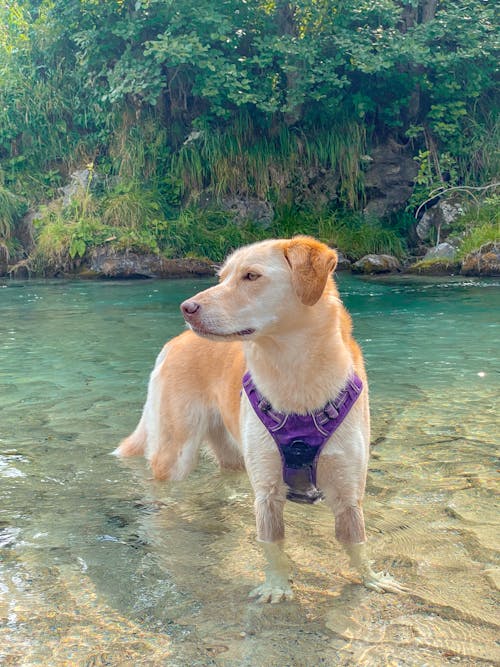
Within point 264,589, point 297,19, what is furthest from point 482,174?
point 264,589

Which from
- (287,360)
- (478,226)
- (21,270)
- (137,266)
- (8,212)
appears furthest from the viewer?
(8,212)

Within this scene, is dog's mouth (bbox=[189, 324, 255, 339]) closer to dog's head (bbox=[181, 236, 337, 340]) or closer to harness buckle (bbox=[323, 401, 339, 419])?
dog's head (bbox=[181, 236, 337, 340])

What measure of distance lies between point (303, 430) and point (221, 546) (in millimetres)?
813

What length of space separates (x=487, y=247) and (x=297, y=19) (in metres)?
7.80

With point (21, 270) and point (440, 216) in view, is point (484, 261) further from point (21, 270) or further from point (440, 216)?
point (21, 270)

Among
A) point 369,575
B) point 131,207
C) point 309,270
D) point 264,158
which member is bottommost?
point 369,575

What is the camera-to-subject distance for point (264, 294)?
2.81 meters

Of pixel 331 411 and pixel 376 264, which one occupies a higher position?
pixel 331 411

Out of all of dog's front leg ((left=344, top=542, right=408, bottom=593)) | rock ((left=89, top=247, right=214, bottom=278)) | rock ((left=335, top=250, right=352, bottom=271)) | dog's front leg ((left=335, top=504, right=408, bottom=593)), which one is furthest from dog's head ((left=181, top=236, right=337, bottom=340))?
rock ((left=335, top=250, right=352, bottom=271))

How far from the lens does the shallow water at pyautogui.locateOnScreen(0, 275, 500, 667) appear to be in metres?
2.38

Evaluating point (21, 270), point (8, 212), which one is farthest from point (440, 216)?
point (8, 212)

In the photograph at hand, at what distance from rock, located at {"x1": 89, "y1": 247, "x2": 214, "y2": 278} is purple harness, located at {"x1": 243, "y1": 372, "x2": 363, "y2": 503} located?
1370 centimetres

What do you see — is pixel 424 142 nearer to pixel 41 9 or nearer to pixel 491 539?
pixel 41 9

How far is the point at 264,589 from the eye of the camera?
276cm
